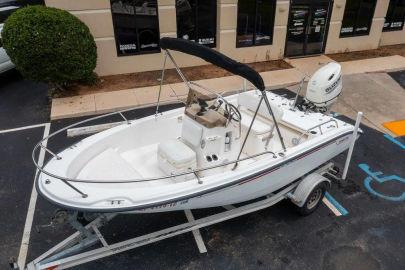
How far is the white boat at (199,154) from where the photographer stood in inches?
173

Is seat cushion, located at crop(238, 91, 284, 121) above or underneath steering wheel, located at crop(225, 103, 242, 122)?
underneath

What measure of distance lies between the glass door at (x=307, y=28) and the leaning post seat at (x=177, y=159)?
28.6 ft

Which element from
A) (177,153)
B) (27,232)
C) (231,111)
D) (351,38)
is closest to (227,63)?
(231,111)

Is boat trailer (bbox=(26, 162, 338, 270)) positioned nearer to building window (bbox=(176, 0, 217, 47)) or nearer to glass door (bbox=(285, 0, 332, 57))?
building window (bbox=(176, 0, 217, 47))

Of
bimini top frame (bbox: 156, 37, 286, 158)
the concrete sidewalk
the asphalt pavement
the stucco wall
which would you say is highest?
bimini top frame (bbox: 156, 37, 286, 158)

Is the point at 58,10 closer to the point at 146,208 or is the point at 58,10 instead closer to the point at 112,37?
the point at 112,37

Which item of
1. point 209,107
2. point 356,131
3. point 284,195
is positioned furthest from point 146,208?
point 356,131

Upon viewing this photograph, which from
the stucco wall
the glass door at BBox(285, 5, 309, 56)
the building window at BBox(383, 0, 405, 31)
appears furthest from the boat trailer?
the building window at BBox(383, 0, 405, 31)

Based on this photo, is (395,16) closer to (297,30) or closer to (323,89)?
(297,30)

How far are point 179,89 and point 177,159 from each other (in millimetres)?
5518

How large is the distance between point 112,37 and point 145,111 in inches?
120

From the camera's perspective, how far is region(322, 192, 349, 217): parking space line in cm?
586

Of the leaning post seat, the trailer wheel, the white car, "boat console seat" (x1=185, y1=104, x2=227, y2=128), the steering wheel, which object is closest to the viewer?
the leaning post seat

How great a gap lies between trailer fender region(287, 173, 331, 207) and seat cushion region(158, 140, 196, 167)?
5.83ft
